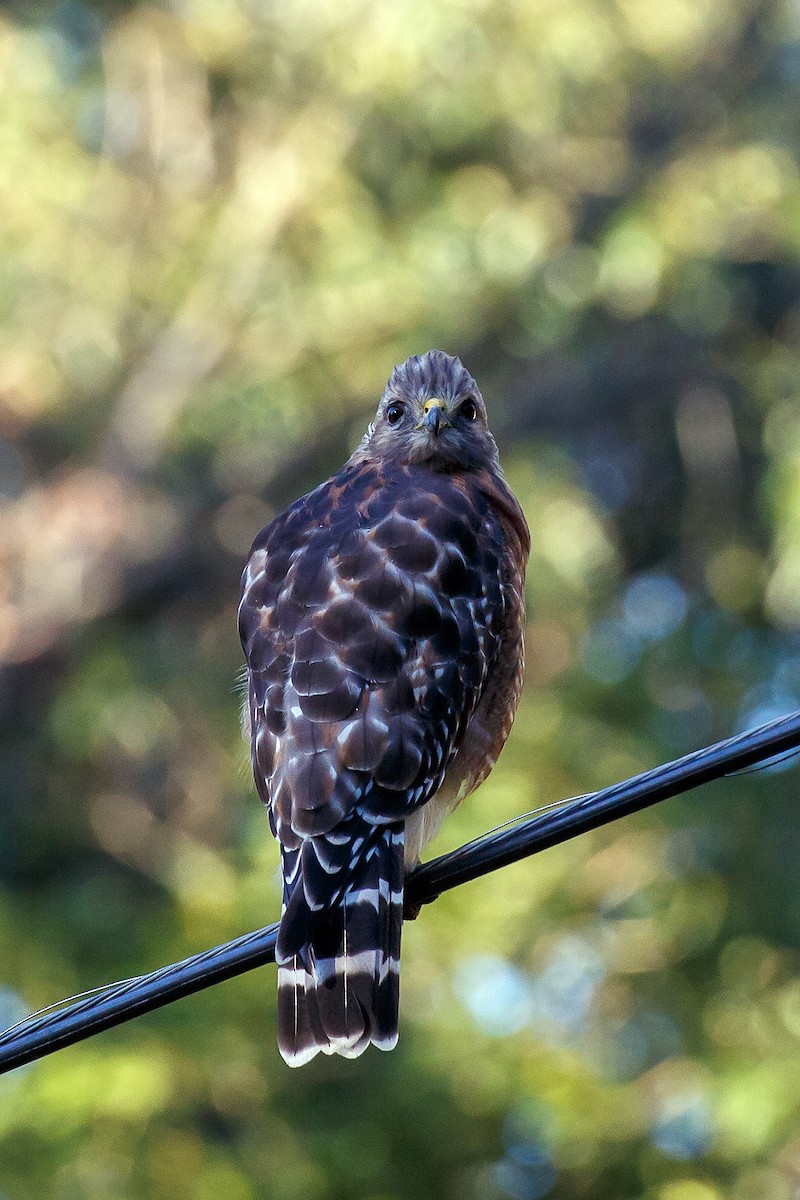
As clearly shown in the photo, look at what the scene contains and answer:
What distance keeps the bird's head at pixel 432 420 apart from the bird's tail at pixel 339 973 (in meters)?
1.42

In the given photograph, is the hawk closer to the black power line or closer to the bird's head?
the bird's head

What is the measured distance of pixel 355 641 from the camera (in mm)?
3680

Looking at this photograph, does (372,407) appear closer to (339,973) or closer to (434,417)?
(434,417)

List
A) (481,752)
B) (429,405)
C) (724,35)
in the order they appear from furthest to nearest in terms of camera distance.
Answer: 1. (724,35)
2. (429,405)
3. (481,752)

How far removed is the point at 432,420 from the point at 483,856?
1850mm

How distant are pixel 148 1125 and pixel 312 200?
5.71m

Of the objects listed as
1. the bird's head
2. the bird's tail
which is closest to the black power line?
the bird's tail

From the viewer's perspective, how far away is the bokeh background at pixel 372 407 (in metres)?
7.80

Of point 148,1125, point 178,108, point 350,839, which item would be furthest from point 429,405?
point 178,108

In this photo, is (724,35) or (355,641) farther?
(724,35)

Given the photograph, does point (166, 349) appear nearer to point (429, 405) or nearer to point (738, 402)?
point (738, 402)

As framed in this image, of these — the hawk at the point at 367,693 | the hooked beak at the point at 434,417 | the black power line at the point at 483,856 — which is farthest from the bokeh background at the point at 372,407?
the black power line at the point at 483,856

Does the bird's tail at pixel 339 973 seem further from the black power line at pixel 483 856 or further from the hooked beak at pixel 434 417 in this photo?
the hooked beak at pixel 434 417

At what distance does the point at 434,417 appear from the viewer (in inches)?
175
